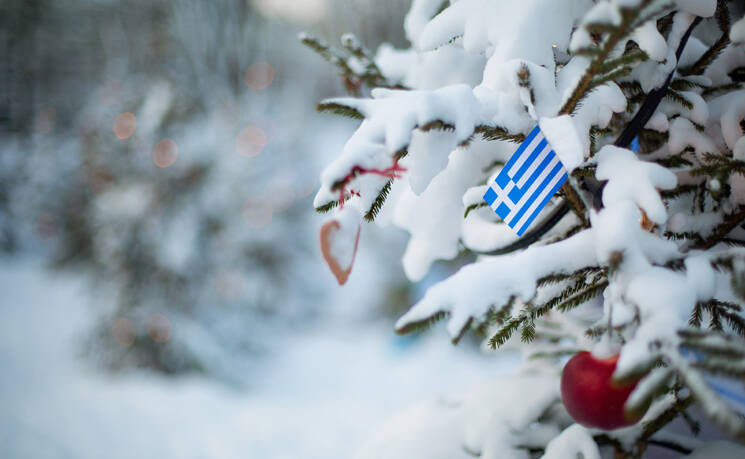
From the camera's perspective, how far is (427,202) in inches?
26.4

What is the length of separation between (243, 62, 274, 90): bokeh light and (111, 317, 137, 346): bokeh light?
1.80 meters

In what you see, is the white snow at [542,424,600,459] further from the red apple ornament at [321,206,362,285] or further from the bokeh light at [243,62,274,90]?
the bokeh light at [243,62,274,90]

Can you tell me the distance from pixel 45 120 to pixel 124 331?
273cm

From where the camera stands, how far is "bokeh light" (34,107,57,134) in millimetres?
4246

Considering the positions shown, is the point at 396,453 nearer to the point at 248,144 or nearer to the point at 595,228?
the point at 595,228

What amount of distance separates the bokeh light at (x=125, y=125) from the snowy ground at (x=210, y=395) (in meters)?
1.06

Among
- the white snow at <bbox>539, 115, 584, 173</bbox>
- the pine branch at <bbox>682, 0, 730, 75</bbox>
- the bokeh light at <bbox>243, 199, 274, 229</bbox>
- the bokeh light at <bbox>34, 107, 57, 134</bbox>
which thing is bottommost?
the white snow at <bbox>539, 115, 584, 173</bbox>

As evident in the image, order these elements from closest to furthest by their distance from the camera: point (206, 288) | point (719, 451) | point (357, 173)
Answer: point (357, 173) < point (719, 451) < point (206, 288)

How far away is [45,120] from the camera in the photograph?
4.32 m

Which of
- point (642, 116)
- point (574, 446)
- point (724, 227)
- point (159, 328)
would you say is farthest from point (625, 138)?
point (159, 328)

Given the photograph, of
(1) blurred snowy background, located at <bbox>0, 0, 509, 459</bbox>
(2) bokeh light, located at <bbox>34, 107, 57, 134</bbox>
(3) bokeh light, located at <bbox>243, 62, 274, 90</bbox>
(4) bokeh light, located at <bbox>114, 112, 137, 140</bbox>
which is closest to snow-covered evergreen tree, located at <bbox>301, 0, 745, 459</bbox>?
(1) blurred snowy background, located at <bbox>0, 0, 509, 459</bbox>

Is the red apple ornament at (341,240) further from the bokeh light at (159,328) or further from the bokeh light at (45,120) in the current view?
the bokeh light at (45,120)

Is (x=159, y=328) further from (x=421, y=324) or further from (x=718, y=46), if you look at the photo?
(x=718, y=46)

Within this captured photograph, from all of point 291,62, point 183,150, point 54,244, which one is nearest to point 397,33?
point 183,150
